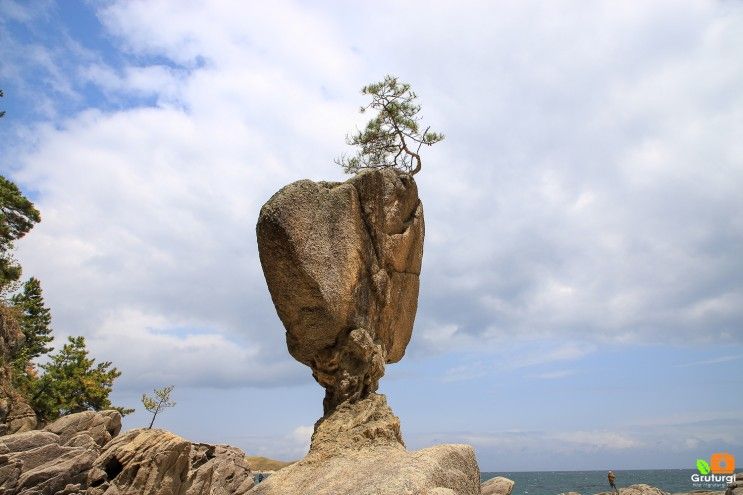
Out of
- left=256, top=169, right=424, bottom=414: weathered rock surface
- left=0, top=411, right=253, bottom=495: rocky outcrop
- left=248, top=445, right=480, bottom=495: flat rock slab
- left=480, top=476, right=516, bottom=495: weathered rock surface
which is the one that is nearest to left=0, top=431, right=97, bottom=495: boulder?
left=0, top=411, right=253, bottom=495: rocky outcrop

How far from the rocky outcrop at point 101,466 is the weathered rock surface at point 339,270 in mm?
9194

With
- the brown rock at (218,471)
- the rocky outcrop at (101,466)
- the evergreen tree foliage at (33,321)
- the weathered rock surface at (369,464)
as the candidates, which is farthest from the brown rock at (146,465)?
the evergreen tree foliage at (33,321)

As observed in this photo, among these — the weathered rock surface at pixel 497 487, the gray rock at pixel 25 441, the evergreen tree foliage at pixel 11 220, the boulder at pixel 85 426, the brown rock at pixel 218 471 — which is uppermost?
the evergreen tree foliage at pixel 11 220

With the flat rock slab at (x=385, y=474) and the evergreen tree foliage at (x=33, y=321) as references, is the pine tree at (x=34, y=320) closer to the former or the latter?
the evergreen tree foliage at (x=33, y=321)

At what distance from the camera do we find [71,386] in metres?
44.5

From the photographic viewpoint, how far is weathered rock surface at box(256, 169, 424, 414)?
16.5 metres

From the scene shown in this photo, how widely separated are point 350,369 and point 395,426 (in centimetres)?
217

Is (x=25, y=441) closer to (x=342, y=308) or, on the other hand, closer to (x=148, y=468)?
(x=148, y=468)

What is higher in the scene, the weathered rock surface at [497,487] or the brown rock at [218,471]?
the brown rock at [218,471]

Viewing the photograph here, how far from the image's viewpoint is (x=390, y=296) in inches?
762

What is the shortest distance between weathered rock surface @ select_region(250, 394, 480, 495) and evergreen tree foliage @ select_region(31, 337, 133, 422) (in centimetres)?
3468

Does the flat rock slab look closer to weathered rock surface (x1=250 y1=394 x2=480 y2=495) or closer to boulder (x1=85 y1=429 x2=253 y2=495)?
weathered rock surface (x1=250 y1=394 x2=480 y2=495)

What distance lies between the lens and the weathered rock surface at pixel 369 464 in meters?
12.8

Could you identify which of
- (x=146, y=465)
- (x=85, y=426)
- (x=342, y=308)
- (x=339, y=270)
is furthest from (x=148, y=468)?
(x=339, y=270)
